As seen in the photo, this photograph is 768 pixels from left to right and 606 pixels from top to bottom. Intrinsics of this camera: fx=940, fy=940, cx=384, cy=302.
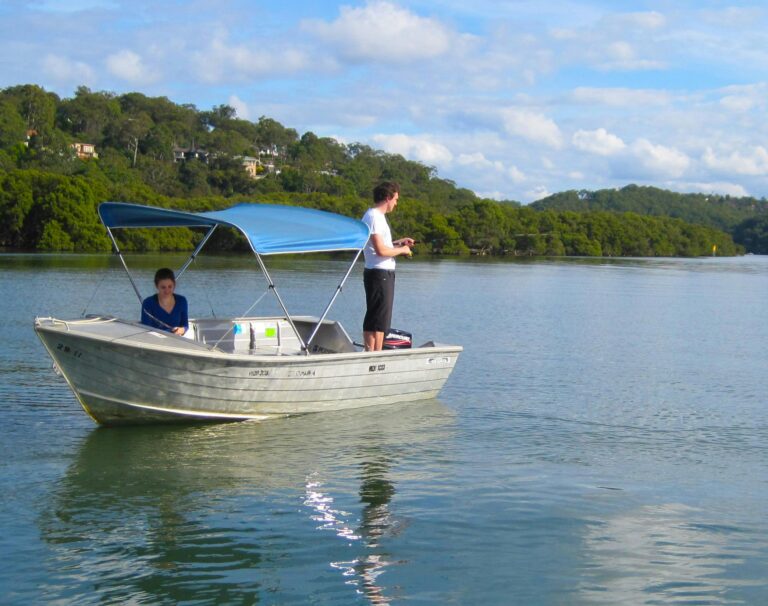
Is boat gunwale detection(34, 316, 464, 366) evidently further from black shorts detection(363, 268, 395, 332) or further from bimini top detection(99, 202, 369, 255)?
bimini top detection(99, 202, 369, 255)

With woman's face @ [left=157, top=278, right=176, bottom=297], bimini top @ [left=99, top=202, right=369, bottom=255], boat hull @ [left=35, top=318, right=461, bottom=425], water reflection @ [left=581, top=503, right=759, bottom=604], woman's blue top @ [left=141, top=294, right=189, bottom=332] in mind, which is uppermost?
bimini top @ [left=99, top=202, right=369, bottom=255]

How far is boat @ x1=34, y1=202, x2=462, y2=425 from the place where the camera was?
10.1m

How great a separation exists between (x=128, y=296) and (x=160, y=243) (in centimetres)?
5514

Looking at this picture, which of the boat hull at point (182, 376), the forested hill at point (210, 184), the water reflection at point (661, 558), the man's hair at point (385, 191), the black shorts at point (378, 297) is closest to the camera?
the water reflection at point (661, 558)

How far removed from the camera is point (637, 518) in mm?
8148

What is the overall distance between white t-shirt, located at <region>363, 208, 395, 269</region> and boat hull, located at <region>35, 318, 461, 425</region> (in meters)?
1.13

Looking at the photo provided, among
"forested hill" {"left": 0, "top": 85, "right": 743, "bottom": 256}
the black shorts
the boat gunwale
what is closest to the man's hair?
the black shorts

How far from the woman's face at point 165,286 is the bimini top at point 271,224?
2.59ft

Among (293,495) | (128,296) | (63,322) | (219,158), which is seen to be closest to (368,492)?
(293,495)

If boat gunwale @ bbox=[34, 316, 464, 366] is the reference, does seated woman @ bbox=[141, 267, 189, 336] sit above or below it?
above

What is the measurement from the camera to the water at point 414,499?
6.62m

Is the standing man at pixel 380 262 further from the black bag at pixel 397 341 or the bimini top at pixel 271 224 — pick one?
the black bag at pixel 397 341

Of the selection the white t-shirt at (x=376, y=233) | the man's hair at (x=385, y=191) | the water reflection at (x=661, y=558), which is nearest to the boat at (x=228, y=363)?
the white t-shirt at (x=376, y=233)

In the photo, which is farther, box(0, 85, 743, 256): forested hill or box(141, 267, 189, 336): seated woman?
box(0, 85, 743, 256): forested hill
